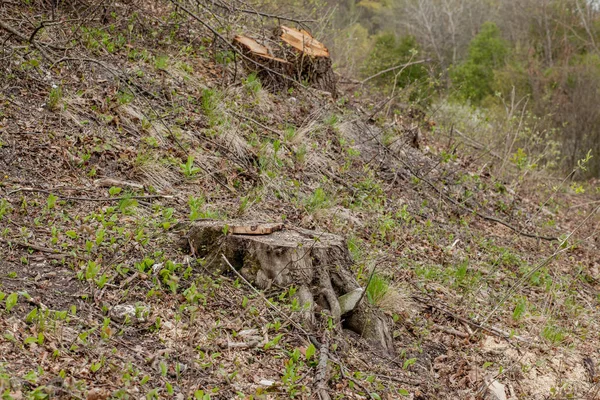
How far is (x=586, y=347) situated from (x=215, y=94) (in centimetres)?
458

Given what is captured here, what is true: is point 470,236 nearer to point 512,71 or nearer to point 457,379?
point 457,379

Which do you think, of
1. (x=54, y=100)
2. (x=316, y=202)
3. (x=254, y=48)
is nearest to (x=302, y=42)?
(x=254, y=48)

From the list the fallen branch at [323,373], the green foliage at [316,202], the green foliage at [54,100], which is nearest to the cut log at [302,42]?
the green foliage at [316,202]

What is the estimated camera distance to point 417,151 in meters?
8.75

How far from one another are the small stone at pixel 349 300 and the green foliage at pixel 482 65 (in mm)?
15293

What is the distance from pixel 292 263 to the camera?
4070mm

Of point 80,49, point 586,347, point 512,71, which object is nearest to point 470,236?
point 586,347

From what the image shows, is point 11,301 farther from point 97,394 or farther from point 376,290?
point 376,290

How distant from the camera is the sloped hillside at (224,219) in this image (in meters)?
3.42

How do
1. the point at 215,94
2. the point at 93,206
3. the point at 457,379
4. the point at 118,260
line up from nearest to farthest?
the point at 118,260, the point at 457,379, the point at 93,206, the point at 215,94

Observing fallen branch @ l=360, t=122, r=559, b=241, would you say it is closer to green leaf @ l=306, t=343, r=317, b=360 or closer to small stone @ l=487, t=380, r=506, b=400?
small stone @ l=487, t=380, r=506, b=400

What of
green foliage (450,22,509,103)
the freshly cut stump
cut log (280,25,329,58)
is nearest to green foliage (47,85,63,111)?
the freshly cut stump

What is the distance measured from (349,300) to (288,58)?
4.75m

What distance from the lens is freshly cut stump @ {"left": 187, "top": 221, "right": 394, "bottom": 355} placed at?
13.3ft
